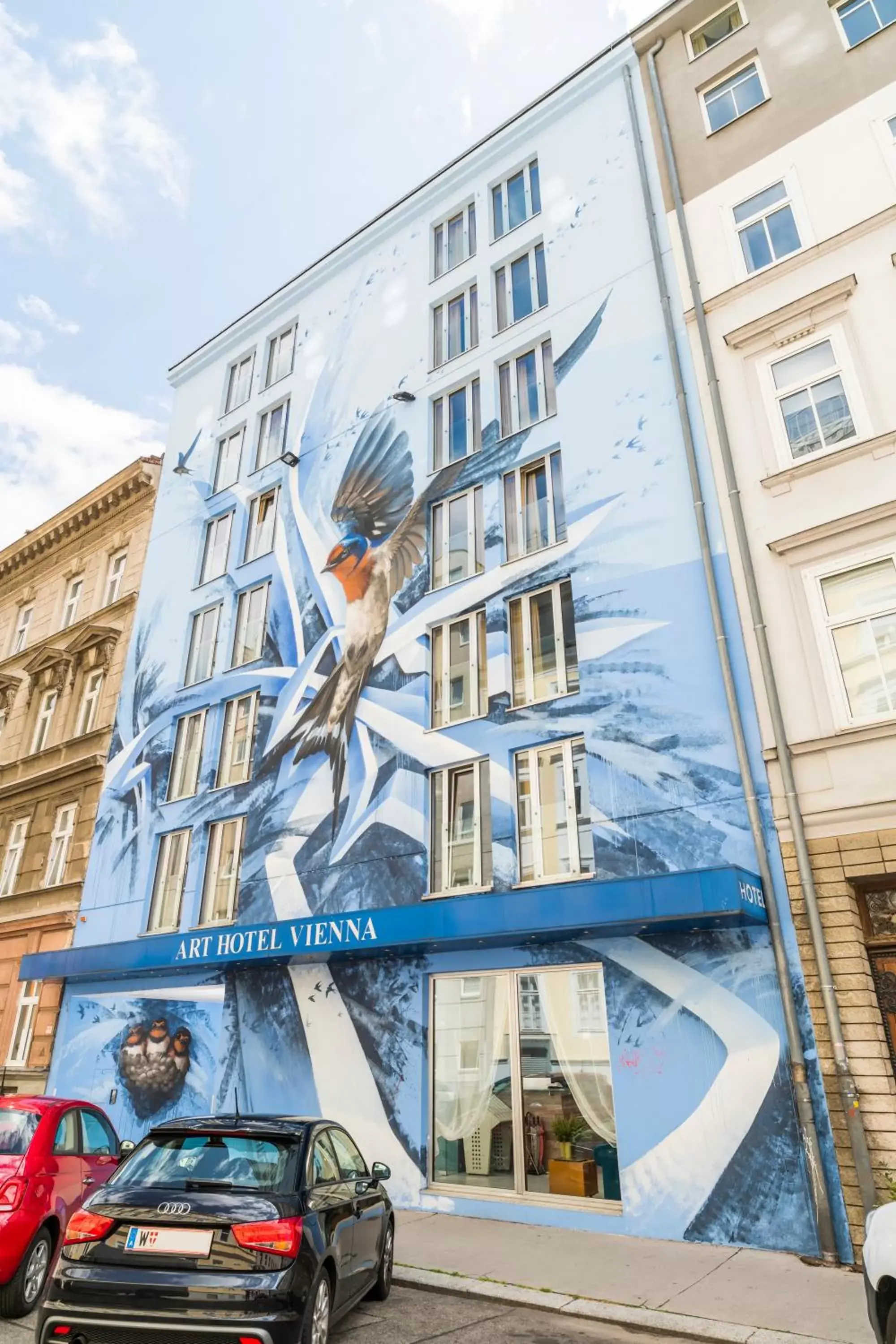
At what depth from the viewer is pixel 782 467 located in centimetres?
1233

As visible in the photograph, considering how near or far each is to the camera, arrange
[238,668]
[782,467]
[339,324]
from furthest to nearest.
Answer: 1. [339,324]
2. [238,668]
3. [782,467]

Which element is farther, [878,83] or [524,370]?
[524,370]

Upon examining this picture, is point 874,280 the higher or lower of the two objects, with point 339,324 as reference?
lower

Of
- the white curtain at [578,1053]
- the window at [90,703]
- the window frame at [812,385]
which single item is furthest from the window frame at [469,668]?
the window at [90,703]

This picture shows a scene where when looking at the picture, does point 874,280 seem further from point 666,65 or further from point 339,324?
point 339,324

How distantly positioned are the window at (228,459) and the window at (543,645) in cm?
1114

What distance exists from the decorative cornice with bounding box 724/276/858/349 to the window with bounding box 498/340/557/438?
12.1 feet

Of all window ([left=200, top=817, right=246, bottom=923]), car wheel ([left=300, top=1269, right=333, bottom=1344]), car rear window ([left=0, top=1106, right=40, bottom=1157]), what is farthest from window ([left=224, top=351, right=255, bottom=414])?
car wheel ([left=300, top=1269, right=333, bottom=1344])

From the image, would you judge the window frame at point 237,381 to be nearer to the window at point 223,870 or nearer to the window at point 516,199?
the window at point 516,199

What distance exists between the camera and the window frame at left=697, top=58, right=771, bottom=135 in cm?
1531

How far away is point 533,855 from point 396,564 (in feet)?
22.7

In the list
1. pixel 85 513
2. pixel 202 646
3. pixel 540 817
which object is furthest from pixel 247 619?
pixel 540 817

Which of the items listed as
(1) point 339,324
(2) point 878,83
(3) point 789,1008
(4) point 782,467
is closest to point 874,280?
(4) point 782,467

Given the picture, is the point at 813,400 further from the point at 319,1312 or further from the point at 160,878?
the point at 160,878
